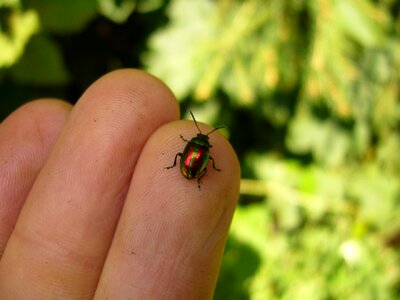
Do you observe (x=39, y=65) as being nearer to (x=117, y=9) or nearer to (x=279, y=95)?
(x=117, y=9)

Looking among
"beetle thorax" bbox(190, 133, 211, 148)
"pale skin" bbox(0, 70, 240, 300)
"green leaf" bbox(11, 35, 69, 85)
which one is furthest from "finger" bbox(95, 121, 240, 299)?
"green leaf" bbox(11, 35, 69, 85)

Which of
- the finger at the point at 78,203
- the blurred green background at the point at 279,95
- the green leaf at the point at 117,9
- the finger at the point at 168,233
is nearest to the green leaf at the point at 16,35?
the blurred green background at the point at 279,95

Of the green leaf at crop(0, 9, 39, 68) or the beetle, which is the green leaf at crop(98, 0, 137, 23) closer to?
the green leaf at crop(0, 9, 39, 68)

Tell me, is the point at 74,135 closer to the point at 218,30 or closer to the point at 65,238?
the point at 65,238

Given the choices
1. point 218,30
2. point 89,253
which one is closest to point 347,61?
point 218,30

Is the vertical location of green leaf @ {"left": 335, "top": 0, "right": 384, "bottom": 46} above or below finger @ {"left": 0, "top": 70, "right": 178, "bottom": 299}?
above

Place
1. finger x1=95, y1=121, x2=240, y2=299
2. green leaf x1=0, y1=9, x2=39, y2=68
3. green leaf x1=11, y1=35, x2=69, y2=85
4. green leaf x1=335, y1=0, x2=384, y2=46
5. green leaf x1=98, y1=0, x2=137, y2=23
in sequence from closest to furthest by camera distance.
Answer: finger x1=95, y1=121, x2=240, y2=299 < green leaf x1=0, y1=9, x2=39, y2=68 < green leaf x1=11, y1=35, x2=69, y2=85 < green leaf x1=335, y1=0, x2=384, y2=46 < green leaf x1=98, y1=0, x2=137, y2=23
